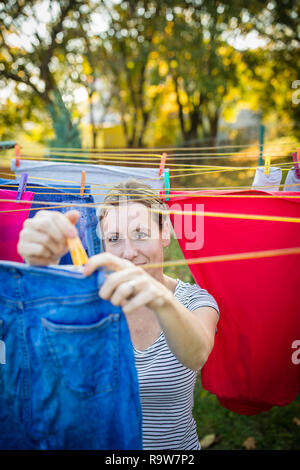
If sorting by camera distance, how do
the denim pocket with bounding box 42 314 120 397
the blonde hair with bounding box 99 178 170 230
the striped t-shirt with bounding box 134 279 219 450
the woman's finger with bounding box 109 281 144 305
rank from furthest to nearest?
the blonde hair with bounding box 99 178 170 230 < the striped t-shirt with bounding box 134 279 219 450 < the denim pocket with bounding box 42 314 120 397 < the woman's finger with bounding box 109 281 144 305

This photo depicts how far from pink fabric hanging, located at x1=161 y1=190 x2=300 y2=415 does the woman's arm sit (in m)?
0.63

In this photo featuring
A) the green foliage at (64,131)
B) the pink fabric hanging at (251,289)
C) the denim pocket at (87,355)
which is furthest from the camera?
the green foliage at (64,131)

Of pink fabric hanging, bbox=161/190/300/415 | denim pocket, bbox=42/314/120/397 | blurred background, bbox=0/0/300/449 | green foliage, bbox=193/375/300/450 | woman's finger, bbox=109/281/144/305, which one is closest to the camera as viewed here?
woman's finger, bbox=109/281/144/305

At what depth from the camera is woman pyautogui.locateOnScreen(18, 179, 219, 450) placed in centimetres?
75

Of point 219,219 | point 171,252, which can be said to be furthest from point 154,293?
point 171,252

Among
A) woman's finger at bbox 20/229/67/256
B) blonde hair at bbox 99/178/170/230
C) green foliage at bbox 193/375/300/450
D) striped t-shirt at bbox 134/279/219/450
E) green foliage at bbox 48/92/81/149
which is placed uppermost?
green foliage at bbox 48/92/81/149

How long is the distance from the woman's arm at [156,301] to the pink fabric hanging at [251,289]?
2.07 ft

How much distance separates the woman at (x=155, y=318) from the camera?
75 centimetres

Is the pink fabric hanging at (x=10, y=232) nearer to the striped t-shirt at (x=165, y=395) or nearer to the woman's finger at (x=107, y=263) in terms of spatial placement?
the striped t-shirt at (x=165, y=395)

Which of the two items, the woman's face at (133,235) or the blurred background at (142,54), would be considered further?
the blurred background at (142,54)

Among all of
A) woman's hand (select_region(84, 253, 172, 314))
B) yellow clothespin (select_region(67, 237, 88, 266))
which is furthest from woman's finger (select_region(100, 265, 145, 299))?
yellow clothespin (select_region(67, 237, 88, 266))

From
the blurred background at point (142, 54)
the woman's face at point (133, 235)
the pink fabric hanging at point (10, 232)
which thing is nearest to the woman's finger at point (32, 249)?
the woman's face at point (133, 235)

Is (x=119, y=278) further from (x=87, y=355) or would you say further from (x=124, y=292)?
(x=87, y=355)

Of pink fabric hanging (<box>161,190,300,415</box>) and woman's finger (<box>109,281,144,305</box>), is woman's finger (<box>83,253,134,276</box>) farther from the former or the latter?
pink fabric hanging (<box>161,190,300,415</box>)
